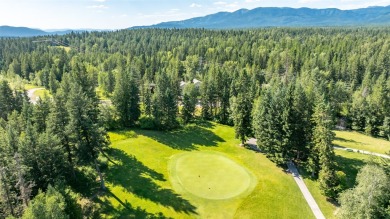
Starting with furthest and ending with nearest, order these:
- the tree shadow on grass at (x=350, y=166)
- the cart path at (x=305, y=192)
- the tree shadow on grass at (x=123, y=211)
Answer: the tree shadow on grass at (x=350, y=166), the cart path at (x=305, y=192), the tree shadow on grass at (x=123, y=211)

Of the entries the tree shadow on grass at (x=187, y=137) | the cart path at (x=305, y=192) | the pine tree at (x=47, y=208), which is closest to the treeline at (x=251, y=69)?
the tree shadow on grass at (x=187, y=137)

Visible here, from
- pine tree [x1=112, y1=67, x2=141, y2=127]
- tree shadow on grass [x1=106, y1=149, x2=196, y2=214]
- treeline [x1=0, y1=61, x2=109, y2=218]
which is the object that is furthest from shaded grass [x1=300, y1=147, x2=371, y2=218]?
pine tree [x1=112, y1=67, x2=141, y2=127]

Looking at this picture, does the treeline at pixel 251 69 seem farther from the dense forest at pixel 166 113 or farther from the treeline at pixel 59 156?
the treeline at pixel 59 156

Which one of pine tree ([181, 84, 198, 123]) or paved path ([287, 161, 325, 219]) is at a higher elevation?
pine tree ([181, 84, 198, 123])

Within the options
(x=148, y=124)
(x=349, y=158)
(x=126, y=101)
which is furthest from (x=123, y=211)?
(x=349, y=158)

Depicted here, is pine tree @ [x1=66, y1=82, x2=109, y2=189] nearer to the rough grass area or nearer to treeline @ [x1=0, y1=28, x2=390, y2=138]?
the rough grass area

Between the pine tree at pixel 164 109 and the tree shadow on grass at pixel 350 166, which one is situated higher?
the pine tree at pixel 164 109

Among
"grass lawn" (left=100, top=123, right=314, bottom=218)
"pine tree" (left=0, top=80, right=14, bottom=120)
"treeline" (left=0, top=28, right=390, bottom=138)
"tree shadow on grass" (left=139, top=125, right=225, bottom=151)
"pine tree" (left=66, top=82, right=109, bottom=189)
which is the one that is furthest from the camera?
"treeline" (left=0, top=28, right=390, bottom=138)

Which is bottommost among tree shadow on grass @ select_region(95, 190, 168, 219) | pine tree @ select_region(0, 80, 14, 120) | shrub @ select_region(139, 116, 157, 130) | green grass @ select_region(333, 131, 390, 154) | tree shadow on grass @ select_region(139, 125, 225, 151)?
tree shadow on grass @ select_region(95, 190, 168, 219)

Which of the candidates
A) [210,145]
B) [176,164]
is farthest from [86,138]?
[210,145]
